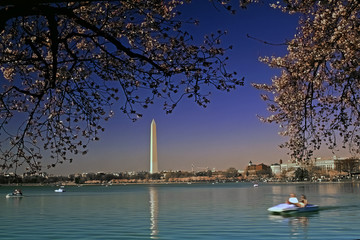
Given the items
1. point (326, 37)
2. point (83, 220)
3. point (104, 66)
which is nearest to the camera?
point (104, 66)

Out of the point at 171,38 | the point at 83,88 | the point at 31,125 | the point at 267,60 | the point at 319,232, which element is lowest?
the point at 319,232

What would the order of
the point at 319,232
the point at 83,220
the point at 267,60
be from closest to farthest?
the point at 267,60 < the point at 319,232 < the point at 83,220

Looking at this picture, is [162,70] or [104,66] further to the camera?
[104,66]

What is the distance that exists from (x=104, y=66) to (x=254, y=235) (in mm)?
21482

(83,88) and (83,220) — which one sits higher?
(83,88)

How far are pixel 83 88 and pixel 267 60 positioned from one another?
6.93 meters

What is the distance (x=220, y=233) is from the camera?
28469 mm

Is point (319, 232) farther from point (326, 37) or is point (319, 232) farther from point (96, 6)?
point (96, 6)

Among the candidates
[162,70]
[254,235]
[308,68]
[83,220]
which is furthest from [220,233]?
[162,70]

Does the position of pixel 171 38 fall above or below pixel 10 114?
above

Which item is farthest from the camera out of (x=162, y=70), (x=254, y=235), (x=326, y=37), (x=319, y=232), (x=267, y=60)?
(x=319, y=232)

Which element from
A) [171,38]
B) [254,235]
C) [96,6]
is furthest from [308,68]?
[254,235]

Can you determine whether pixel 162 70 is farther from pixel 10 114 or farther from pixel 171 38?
pixel 10 114

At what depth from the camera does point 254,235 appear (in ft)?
90.8
